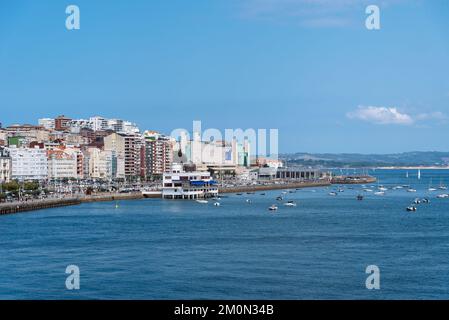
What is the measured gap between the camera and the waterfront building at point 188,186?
3566cm

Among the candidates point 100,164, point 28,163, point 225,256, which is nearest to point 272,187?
point 100,164

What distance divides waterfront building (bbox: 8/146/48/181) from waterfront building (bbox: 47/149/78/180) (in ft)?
2.54

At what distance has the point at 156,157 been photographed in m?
57.2

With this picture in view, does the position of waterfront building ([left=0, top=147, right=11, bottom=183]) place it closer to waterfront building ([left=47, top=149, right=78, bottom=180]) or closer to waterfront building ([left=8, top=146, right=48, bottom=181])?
waterfront building ([left=8, top=146, right=48, bottom=181])

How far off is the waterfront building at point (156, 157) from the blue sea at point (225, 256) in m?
33.5

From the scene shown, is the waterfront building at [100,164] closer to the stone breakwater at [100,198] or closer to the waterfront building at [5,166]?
the stone breakwater at [100,198]

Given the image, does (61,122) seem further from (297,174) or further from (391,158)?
(391,158)

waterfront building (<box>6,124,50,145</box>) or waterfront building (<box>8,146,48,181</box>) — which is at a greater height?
waterfront building (<box>6,124,50,145</box>)

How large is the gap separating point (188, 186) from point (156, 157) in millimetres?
20696

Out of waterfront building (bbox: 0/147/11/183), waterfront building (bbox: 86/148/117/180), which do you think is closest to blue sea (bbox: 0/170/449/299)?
waterfront building (bbox: 0/147/11/183)

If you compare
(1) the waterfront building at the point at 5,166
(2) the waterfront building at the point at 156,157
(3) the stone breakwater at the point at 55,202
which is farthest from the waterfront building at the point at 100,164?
(3) the stone breakwater at the point at 55,202

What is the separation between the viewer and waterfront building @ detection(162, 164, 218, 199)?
3566 cm

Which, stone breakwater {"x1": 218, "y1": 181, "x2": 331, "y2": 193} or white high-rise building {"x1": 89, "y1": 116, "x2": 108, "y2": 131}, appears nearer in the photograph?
stone breakwater {"x1": 218, "y1": 181, "x2": 331, "y2": 193}

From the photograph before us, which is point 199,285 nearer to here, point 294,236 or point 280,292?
point 280,292
